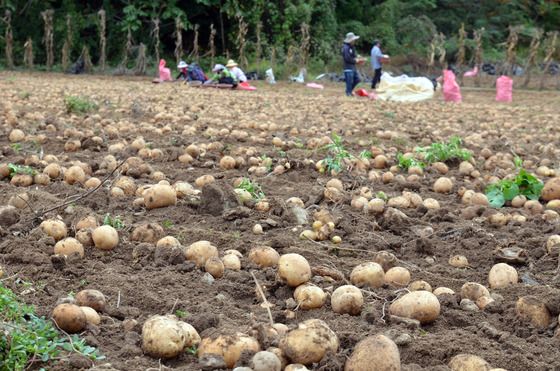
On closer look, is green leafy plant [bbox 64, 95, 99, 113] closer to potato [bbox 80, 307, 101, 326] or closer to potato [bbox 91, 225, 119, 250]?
potato [bbox 91, 225, 119, 250]

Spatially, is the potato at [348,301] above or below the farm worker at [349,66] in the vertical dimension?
below

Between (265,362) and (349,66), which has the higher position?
(349,66)

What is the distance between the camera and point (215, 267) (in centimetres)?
271

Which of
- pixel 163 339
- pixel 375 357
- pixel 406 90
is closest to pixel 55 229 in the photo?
pixel 163 339

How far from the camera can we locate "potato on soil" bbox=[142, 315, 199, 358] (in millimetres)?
2025

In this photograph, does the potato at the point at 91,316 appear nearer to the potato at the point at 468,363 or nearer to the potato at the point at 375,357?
the potato at the point at 375,357

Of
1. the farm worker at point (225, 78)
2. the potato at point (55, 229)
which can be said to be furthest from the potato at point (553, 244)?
the farm worker at point (225, 78)

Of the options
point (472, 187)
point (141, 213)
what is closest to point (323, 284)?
point (141, 213)

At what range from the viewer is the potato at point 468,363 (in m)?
1.95

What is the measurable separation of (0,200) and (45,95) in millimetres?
7082

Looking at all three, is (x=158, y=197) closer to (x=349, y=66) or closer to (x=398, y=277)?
(x=398, y=277)

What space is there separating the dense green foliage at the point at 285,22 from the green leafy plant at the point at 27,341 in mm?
22070

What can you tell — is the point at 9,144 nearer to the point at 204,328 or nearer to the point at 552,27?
→ the point at 204,328

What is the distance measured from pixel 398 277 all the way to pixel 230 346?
978 millimetres
